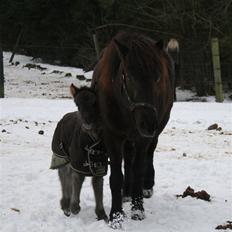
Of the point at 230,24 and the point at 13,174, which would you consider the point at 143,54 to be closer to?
the point at 13,174

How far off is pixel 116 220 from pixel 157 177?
2306 millimetres

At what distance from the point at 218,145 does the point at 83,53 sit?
18882 mm

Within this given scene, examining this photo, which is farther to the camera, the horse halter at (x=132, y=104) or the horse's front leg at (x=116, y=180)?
the horse's front leg at (x=116, y=180)

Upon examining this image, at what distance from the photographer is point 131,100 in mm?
4016

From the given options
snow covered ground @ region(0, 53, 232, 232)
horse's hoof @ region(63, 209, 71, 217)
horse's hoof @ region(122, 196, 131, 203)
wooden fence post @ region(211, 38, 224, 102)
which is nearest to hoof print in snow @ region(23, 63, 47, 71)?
wooden fence post @ region(211, 38, 224, 102)

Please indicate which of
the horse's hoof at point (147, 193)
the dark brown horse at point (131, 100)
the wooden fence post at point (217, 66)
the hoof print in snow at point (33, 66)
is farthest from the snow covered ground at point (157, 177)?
the hoof print in snow at point (33, 66)

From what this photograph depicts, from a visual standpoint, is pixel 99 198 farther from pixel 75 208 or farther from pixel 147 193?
pixel 147 193

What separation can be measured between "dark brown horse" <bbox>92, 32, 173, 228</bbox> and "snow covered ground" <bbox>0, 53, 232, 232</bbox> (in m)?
0.45

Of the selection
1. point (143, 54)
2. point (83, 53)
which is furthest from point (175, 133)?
point (83, 53)

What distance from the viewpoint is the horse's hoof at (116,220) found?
4.52m

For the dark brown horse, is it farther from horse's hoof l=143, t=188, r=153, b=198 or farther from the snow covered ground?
horse's hoof l=143, t=188, r=153, b=198

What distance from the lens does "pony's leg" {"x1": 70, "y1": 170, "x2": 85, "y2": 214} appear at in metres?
4.78

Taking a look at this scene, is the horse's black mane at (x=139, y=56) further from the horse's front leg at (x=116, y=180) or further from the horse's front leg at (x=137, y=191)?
the horse's front leg at (x=137, y=191)

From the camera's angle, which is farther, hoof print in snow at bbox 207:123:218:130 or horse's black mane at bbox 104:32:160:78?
hoof print in snow at bbox 207:123:218:130
